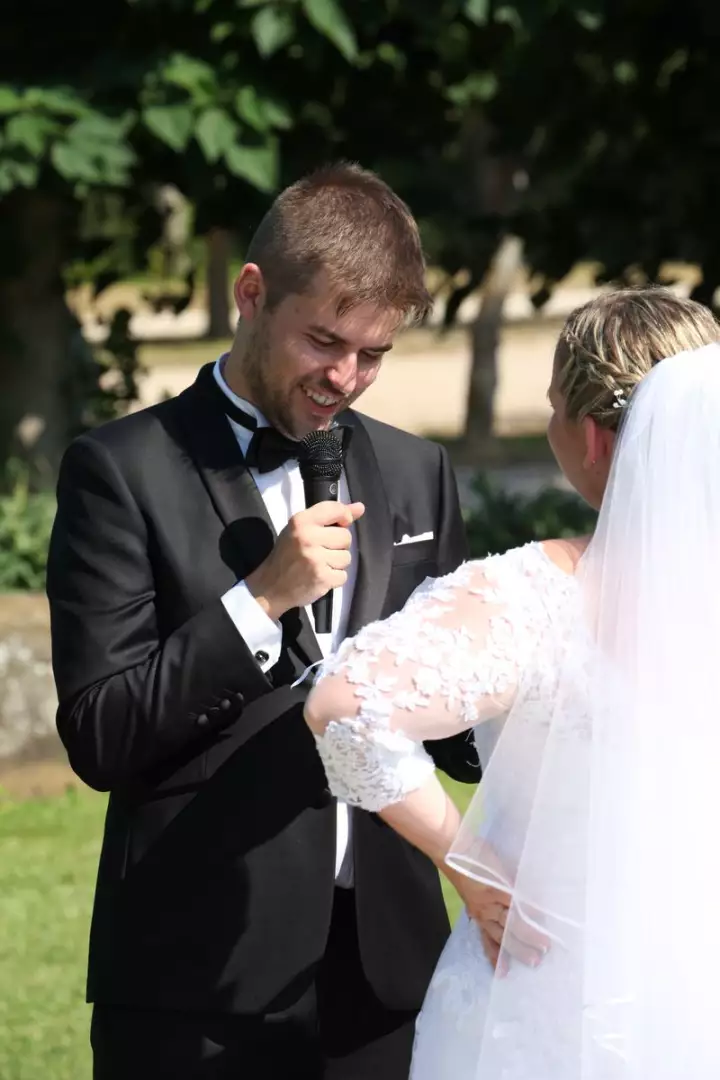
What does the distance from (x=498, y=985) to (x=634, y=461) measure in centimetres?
86

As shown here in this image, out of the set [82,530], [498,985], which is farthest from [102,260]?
[498,985]

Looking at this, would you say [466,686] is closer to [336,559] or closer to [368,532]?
[336,559]

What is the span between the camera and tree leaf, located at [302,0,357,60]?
25.4 feet

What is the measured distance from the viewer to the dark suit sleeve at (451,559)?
3.24 m

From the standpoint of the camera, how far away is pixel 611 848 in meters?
2.52

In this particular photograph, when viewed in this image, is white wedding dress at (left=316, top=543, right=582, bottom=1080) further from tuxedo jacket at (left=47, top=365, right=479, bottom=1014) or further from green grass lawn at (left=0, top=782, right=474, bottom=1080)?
green grass lawn at (left=0, top=782, right=474, bottom=1080)

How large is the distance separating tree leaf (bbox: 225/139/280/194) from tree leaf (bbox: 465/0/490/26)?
1.17m

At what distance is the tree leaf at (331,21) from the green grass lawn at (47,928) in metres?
3.61

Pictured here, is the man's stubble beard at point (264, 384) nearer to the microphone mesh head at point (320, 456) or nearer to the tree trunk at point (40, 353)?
the microphone mesh head at point (320, 456)

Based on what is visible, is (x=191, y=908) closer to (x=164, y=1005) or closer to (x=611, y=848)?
(x=164, y=1005)

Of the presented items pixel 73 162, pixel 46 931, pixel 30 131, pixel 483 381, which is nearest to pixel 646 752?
pixel 46 931

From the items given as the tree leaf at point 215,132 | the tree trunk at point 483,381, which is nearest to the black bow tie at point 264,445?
the tree leaf at point 215,132

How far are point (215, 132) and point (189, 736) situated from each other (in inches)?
219

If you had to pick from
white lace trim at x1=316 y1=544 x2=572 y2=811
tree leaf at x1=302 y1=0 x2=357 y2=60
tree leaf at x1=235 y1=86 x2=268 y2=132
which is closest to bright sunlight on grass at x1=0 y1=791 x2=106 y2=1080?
white lace trim at x1=316 y1=544 x2=572 y2=811
